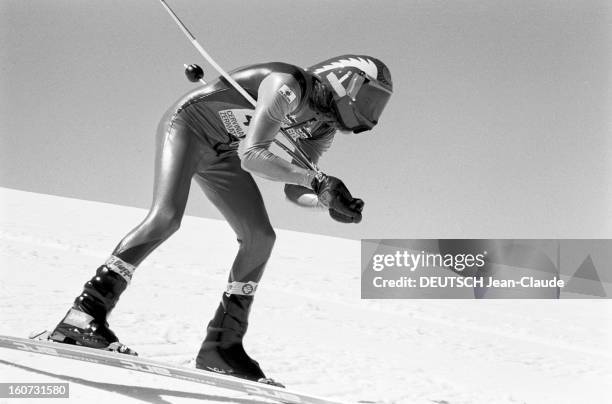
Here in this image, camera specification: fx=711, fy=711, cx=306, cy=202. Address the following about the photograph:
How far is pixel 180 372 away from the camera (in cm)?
298

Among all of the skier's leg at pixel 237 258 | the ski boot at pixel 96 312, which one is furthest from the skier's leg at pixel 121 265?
the skier's leg at pixel 237 258

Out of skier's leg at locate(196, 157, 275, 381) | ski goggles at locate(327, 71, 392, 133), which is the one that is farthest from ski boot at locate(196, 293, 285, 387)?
ski goggles at locate(327, 71, 392, 133)

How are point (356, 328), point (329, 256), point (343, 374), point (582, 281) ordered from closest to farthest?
point (343, 374), point (356, 328), point (582, 281), point (329, 256)

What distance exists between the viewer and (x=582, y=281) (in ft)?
21.5

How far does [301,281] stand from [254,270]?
14.5ft

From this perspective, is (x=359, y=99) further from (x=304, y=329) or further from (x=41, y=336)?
(x=304, y=329)

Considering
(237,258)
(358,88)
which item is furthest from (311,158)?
(237,258)

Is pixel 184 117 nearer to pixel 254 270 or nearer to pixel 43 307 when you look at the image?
pixel 254 270

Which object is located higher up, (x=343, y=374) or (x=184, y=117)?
(x=184, y=117)

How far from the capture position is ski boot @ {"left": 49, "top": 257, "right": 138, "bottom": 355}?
304cm

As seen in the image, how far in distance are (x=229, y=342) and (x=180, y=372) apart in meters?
0.45

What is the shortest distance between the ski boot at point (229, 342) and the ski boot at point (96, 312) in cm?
49

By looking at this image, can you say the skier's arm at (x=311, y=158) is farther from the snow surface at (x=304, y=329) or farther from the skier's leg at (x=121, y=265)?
the snow surface at (x=304, y=329)

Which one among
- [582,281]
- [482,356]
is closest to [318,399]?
[482,356]
